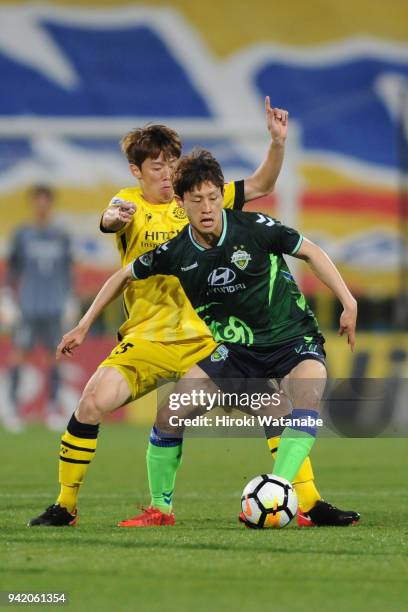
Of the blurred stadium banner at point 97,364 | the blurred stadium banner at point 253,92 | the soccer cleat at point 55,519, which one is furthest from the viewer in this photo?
the blurred stadium banner at point 253,92

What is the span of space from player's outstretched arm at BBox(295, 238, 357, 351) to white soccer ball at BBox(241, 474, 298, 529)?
69 cm

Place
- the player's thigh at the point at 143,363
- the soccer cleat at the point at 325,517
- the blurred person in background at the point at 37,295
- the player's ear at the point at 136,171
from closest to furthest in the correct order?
1. the soccer cleat at the point at 325,517
2. the player's thigh at the point at 143,363
3. the player's ear at the point at 136,171
4. the blurred person in background at the point at 37,295

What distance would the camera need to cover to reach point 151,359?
6633 mm

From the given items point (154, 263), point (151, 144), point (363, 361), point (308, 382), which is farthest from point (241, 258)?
point (363, 361)

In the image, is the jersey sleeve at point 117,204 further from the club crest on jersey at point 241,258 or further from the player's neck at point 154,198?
the club crest on jersey at point 241,258

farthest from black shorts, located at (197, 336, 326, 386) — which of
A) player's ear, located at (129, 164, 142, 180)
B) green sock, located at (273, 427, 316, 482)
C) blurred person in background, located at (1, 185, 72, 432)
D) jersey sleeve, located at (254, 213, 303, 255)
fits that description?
blurred person in background, located at (1, 185, 72, 432)

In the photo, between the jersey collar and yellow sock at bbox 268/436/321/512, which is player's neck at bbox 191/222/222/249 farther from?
yellow sock at bbox 268/436/321/512

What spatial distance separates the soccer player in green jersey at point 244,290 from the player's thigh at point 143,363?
0.20m

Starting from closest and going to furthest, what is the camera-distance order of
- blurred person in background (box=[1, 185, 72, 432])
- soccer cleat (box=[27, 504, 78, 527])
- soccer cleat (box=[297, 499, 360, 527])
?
soccer cleat (box=[27, 504, 78, 527]) < soccer cleat (box=[297, 499, 360, 527]) < blurred person in background (box=[1, 185, 72, 432])

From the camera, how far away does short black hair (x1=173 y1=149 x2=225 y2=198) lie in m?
6.20

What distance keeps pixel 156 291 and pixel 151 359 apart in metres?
0.41

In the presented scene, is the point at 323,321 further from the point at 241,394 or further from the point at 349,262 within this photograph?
the point at 241,394

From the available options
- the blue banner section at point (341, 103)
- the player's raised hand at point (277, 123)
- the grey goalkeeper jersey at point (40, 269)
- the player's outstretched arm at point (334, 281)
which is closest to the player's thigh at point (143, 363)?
the player's outstretched arm at point (334, 281)

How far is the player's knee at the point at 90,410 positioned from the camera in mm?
6352
